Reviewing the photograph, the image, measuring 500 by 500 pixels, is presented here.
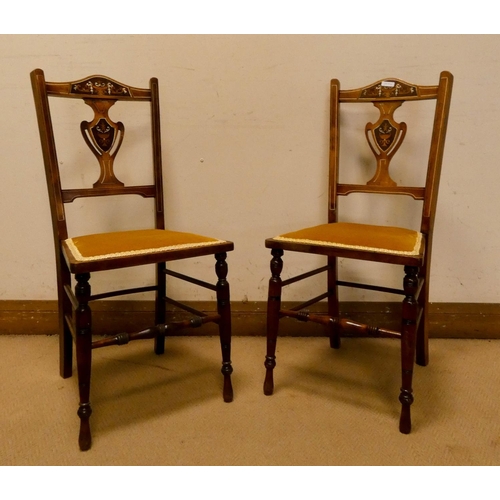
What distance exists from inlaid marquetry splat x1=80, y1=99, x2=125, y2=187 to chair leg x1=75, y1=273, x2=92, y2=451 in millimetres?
496

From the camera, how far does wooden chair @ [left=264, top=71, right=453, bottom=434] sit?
4.49 feet

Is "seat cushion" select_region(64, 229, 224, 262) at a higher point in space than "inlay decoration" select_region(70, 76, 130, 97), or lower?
lower

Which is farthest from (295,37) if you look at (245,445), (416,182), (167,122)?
(245,445)

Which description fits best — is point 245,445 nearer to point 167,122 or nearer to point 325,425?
point 325,425

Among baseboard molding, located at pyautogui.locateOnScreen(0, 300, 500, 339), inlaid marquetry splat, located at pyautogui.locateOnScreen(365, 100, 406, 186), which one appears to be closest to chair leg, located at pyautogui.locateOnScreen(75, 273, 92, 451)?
baseboard molding, located at pyautogui.locateOnScreen(0, 300, 500, 339)

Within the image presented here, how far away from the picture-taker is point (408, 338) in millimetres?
1370

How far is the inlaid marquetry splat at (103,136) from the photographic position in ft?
5.28

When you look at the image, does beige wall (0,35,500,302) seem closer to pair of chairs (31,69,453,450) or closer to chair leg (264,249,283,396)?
pair of chairs (31,69,453,450)

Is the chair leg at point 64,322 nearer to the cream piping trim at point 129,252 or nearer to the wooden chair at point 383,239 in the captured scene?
the cream piping trim at point 129,252

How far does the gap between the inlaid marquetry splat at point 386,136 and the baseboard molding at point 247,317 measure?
1.97ft

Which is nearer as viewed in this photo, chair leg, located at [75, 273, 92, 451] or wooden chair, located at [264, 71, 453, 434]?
chair leg, located at [75, 273, 92, 451]

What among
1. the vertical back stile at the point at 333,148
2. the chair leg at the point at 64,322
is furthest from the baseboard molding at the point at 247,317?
the vertical back stile at the point at 333,148

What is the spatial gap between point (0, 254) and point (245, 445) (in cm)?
136

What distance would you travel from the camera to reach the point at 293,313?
156 cm
